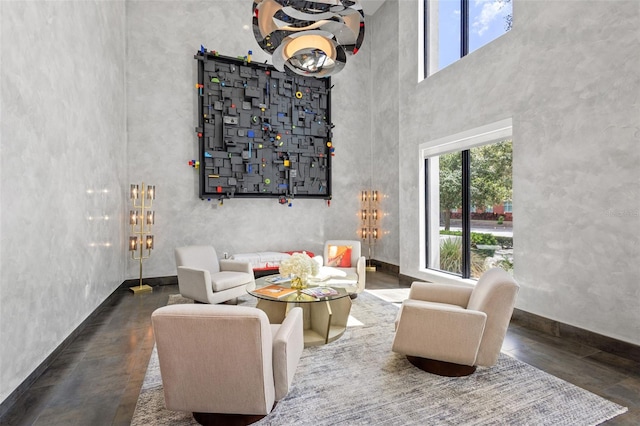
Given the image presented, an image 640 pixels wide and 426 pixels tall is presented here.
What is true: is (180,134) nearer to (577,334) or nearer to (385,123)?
(385,123)

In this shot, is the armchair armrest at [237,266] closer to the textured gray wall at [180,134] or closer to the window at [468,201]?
the textured gray wall at [180,134]

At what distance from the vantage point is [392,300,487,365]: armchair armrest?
2.49 metres

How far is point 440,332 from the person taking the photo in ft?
8.40

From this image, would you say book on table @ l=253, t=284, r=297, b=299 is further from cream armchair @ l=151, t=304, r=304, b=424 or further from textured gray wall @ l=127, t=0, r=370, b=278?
textured gray wall @ l=127, t=0, r=370, b=278

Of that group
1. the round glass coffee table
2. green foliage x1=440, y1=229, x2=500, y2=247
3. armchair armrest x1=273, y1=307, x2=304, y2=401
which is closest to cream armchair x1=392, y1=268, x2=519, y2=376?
the round glass coffee table

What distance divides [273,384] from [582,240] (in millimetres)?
3234

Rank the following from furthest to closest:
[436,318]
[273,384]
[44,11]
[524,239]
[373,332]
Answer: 1. [524,239]
2. [373,332]
3. [44,11]
4. [436,318]
5. [273,384]

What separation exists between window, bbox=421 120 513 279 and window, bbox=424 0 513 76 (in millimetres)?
1353

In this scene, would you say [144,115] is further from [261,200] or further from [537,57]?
[537,57]

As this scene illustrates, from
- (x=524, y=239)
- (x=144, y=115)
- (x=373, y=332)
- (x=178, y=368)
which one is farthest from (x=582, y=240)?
(x=144, y=115)

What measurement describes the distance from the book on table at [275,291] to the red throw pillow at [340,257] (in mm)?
1887

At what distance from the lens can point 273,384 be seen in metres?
1.98

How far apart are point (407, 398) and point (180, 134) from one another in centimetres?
557

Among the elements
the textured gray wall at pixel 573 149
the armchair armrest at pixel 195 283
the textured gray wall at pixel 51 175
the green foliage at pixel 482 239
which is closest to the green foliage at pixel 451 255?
the green foliage at pixel 482 239
